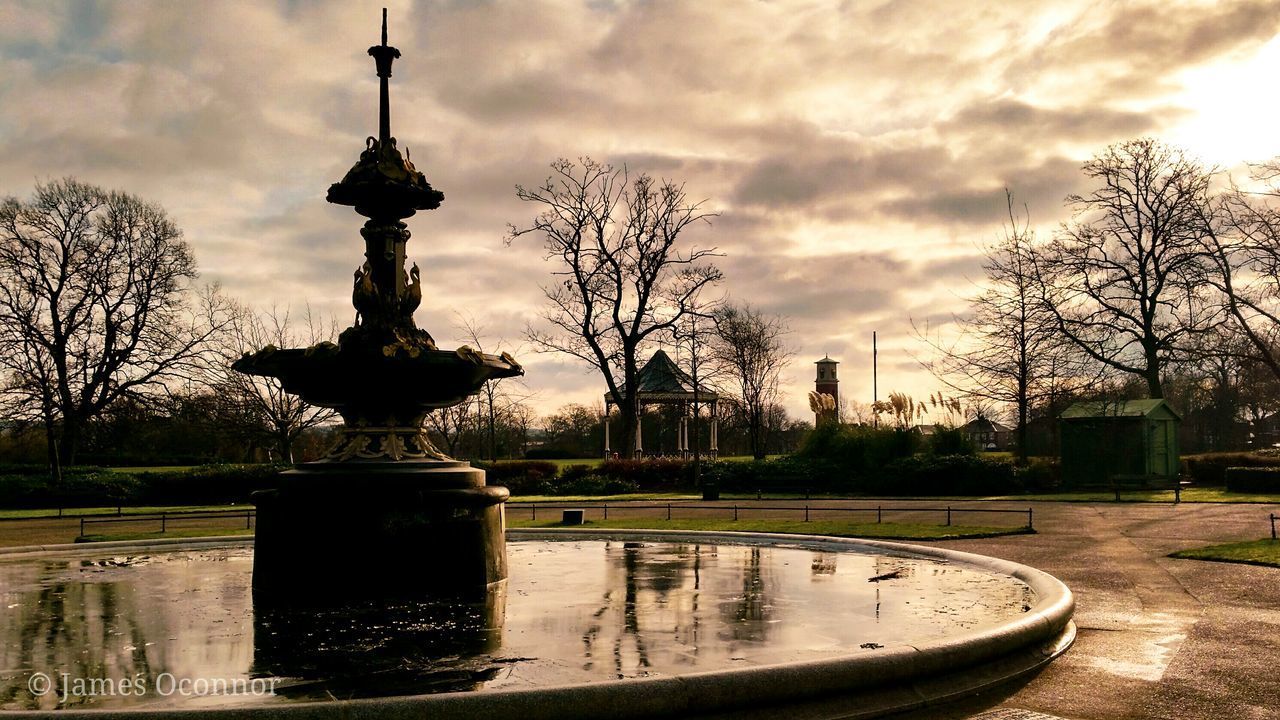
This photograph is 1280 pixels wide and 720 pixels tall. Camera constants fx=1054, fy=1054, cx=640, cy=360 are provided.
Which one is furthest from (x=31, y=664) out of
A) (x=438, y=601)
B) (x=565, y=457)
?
(x=565, y=457)

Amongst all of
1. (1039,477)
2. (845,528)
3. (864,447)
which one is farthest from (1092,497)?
(845,528)

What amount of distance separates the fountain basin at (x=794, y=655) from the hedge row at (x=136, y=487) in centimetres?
3001

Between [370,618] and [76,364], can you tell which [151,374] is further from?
[370,618]

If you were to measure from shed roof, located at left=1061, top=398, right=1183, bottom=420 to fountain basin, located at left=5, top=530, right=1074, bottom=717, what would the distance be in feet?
95.0

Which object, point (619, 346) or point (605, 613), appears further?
point (619, 346)

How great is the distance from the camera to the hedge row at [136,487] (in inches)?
1444

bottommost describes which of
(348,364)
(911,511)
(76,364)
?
(911,511)

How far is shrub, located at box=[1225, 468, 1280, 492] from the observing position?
34219 millimetres

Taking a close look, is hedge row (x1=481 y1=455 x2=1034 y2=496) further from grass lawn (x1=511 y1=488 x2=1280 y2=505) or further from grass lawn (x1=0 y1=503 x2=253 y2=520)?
grass lawn (x1=0 y1=503 x2=253 y2=520)

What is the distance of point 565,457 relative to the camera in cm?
6869

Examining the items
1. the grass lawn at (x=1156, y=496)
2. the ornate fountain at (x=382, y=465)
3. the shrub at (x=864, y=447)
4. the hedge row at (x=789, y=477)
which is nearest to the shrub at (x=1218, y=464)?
the grass lawn at (x=1156, y=496)

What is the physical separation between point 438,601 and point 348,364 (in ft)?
7.79

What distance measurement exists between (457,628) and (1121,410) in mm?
36568

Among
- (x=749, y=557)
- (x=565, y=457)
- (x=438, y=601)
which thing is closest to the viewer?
(x=438, y=601)
